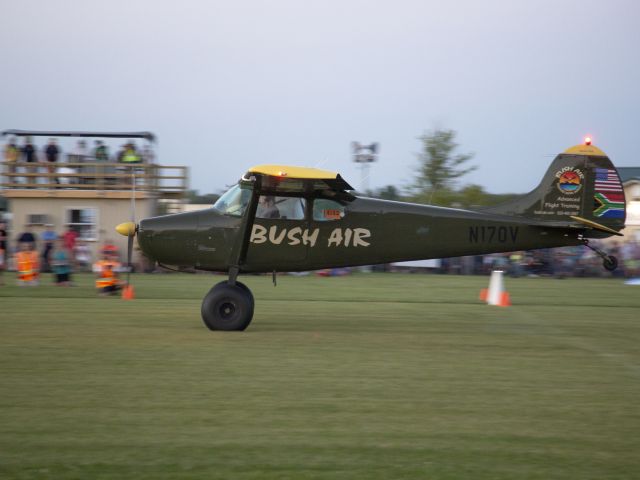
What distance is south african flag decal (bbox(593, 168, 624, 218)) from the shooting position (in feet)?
42.4

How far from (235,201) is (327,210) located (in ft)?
4.63

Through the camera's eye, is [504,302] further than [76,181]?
No

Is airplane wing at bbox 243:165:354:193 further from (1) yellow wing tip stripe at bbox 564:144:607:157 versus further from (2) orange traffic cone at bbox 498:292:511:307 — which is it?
(2) orange traffic cone at bbox 498:292:511:307

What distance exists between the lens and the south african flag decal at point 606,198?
12914 millimetres

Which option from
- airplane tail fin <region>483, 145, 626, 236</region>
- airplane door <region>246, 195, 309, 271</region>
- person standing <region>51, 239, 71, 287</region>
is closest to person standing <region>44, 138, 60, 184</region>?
person standing <region>51, 239, 71, 287</region>

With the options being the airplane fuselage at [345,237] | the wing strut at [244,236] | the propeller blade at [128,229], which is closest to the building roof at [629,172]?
the airplane fuselage at [345,237]

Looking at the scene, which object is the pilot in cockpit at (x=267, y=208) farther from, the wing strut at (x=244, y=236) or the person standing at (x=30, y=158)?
the person standing at (x=30, y=158)

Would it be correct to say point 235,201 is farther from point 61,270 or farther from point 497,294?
point 61,270

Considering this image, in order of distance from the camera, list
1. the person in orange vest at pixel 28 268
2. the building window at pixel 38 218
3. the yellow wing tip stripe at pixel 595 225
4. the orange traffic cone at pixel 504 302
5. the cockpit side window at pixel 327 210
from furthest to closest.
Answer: the building window at pixel 38 218 < the person in orange vest at pixel 28 268 < the orange traffic cone at pixel 504 302 < the yellow wing tip stripe at pixel 595 225 < the cockpit side window at pixel 327 210

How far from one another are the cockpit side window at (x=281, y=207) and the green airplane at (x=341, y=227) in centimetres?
2

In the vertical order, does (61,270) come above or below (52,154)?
below

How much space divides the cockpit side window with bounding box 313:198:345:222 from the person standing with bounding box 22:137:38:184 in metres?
16.6

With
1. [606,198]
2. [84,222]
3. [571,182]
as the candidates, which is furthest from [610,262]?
[84,222]

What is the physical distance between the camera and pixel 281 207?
1206cm
